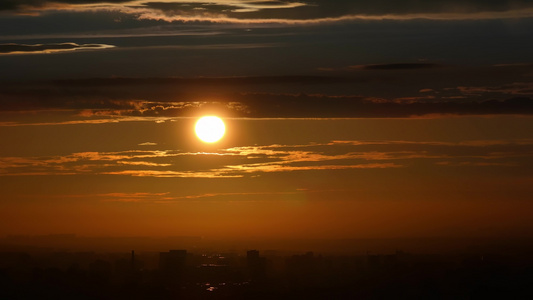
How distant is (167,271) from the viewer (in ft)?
376

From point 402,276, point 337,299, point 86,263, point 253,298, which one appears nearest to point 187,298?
point 253,298

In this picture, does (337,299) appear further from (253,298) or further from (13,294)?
(13,294)

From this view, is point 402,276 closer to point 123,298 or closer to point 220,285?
point 220,285

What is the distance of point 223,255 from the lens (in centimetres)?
12938

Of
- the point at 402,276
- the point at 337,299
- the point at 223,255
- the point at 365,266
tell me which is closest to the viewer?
the point at 337,299

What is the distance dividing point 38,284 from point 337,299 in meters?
30.3

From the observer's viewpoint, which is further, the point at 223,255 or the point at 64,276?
the point at 223,255

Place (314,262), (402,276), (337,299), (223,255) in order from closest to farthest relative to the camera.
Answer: (337,299)
(402,276)
(314,262)
(223,255)

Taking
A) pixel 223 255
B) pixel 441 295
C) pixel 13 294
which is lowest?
pixel 441 295

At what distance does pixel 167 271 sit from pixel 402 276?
26.8 metres

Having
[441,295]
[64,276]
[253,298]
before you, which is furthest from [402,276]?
[64,276]

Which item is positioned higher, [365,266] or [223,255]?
[223,255]

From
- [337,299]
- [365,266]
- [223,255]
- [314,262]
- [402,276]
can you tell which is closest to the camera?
[337,299]

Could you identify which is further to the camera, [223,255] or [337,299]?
[223,255]
